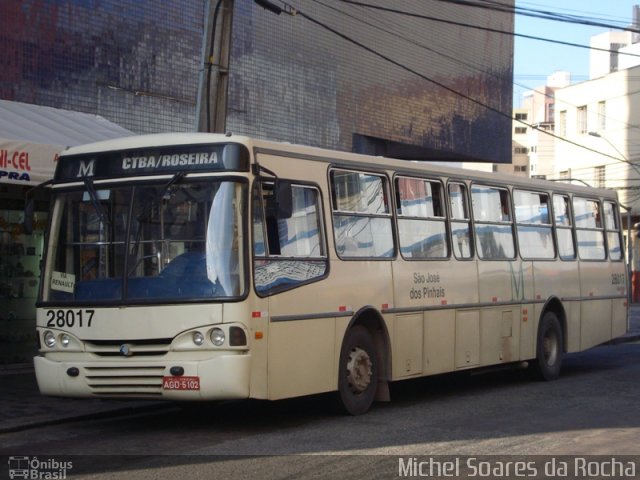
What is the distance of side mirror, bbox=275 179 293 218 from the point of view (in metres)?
10.4

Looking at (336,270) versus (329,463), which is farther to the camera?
(336,270)

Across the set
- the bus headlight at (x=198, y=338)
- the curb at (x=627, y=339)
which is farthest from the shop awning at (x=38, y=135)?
the curb at (x=627, y=339)

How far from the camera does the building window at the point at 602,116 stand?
59.3 meters

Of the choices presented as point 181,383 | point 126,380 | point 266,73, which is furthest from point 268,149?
point 266,73

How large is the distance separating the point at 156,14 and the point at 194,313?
960 cm

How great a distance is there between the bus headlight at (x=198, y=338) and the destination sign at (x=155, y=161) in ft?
5.12

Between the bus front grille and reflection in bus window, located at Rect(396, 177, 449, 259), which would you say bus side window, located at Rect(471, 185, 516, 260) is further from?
the bus front grille

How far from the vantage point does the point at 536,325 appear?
1578 cm

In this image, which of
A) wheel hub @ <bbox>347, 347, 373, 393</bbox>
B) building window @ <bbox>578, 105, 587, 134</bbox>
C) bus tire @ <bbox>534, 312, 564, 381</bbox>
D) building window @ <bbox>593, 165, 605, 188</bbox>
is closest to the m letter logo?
wheel hub @ <bbox>347, 347, 373, 393</bbox>

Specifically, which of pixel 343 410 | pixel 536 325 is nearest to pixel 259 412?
pixel 343 410

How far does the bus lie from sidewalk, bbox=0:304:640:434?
2.48ft

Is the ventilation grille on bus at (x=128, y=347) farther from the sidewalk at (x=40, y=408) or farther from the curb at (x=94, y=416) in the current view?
the curb at (x=94, y=416)

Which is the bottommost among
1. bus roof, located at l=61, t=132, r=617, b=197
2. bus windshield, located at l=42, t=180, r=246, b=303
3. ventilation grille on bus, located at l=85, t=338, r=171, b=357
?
ventilation grille on bus, located at l=85, t=338, r=171, b=357

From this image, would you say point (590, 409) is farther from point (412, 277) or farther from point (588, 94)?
point (588, 94)
